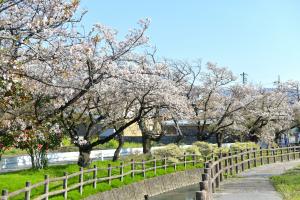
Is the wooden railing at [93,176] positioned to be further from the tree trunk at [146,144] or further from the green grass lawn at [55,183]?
the tree trunk at [146,144]

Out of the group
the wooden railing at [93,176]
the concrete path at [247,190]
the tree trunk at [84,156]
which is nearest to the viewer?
the wooden railing at [93,176]

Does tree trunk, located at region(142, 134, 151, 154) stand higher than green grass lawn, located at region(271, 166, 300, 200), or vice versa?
tree trunk, located at region(142, 134, 151, 154)

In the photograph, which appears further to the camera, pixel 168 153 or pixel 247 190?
pixel 168 153

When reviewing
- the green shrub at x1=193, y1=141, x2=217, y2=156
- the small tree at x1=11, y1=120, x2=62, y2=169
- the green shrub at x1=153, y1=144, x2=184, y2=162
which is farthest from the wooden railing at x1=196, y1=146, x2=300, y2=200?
the small tree at x1=11, y1=120, x2=62, y2=169

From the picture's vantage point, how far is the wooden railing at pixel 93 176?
14.3 metres

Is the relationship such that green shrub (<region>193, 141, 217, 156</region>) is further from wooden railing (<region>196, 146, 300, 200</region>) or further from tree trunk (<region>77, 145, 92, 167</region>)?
tree trunk (<region>77, 145, 92, 167</region>)

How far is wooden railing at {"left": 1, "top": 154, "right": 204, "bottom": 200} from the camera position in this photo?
14261 millimetres

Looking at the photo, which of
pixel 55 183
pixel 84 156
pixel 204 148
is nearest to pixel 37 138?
pixel 55 183

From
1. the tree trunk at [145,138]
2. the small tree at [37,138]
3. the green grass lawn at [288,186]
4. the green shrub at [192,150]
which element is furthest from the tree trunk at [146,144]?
the green grass lawn at [288,186]

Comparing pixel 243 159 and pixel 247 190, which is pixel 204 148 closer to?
pixel 243 159

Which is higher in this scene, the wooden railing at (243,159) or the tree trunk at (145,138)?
the tree trunk at (145,138)

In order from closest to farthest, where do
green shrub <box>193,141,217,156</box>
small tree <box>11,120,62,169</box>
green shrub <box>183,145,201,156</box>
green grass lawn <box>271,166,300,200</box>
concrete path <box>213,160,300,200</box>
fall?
small tree <box>11,120,62,169</box> < green grass lawn <box>271,166,300,200</box> < concrete path <box>213,160,300,200</box> < green shrub <box>183,145,201,156</box> < green shrub <box>193,141,217,156</box>

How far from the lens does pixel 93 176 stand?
758 inches

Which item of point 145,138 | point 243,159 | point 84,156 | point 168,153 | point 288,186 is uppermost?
point 145,138
